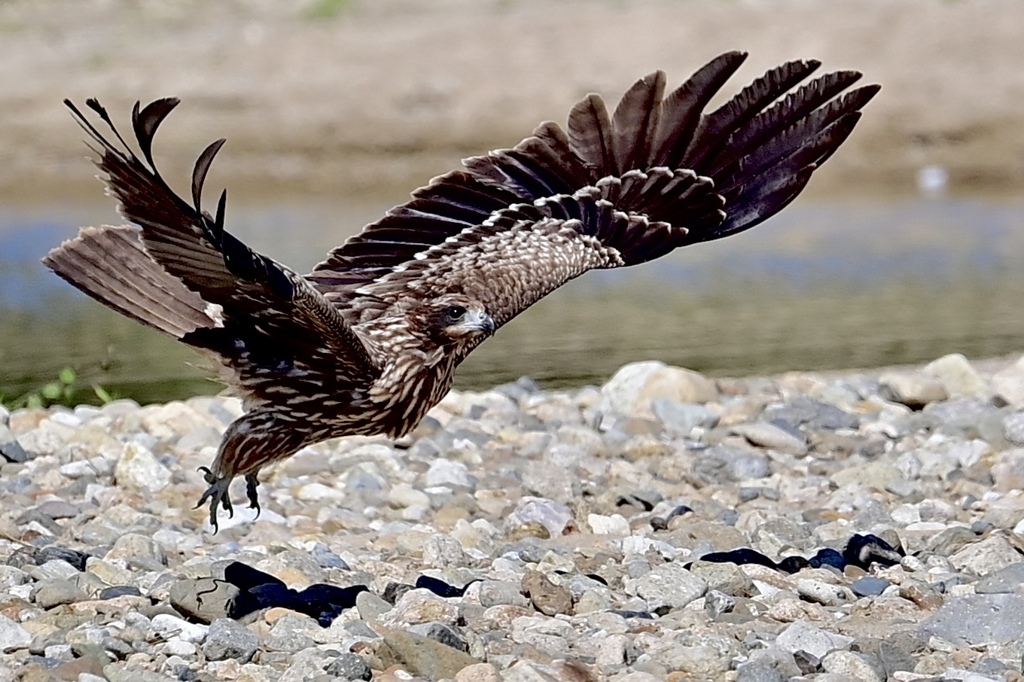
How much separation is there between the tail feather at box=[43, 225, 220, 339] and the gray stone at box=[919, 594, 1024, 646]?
8.54 ft

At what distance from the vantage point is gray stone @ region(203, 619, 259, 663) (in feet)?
16.8

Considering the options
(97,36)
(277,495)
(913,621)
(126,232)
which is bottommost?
(913,621)

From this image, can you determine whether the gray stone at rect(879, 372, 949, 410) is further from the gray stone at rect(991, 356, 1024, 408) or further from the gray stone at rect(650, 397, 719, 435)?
the gray stone at rect(650, 397, 719, 435)

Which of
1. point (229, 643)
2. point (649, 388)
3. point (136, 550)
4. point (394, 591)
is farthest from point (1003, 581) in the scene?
point (649, 388)

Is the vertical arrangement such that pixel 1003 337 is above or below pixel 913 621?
above

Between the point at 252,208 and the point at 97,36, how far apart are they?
653 cm

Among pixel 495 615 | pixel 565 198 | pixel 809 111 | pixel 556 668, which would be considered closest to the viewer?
pixel 556 668

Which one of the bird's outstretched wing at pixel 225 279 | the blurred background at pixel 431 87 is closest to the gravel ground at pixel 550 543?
the bird's outstretched wing at pixel 225 279

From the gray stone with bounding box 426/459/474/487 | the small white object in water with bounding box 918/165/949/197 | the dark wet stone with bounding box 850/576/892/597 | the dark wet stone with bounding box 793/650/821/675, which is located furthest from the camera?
the small white object in water with bounding box 918/165/949/197

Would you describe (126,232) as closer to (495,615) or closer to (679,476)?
(495,615)

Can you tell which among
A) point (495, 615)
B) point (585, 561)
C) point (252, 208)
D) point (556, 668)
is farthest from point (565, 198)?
point (252, 208)

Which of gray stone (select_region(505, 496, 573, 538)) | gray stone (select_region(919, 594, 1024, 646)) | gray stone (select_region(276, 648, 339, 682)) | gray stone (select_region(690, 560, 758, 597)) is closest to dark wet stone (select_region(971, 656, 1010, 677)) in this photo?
gray stone (select_region(919, 594, 1024, 646))

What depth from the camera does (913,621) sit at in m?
5.52

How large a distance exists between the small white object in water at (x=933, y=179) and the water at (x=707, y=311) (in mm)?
4414
